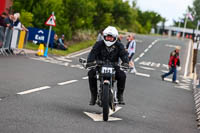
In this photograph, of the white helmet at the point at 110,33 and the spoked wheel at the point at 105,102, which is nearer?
the spoked wheel at the point at 105,102

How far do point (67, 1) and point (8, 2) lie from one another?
6.54 m

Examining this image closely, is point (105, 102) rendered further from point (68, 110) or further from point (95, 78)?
point (68, 110)

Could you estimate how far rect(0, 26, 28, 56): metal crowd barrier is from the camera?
2087 cm

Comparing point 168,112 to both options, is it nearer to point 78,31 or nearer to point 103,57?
point 103,57

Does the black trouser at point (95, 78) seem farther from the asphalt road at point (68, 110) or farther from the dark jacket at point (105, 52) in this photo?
the asphalt road at point (68, 110)

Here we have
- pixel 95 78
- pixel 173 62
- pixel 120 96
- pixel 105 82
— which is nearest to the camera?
pixel 105 82

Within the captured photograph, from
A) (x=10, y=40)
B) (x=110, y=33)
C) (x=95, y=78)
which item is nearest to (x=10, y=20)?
(x=10, y=40)

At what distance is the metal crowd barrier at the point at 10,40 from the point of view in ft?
68.5

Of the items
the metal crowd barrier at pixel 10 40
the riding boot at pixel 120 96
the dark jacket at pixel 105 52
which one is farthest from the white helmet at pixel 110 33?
the metal crowd barrier at pixel 10 40

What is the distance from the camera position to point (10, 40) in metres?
21.8

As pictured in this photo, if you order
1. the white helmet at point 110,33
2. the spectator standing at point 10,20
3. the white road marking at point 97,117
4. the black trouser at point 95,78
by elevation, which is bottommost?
the white road marking at point 97,117

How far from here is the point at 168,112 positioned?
463 inches

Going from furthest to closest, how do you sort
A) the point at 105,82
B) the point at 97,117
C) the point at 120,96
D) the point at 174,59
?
the point at 174,59
the point at 120,96
the point at 97,117
the point at 105,82

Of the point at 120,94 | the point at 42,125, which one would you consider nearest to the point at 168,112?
the point at 120,94
